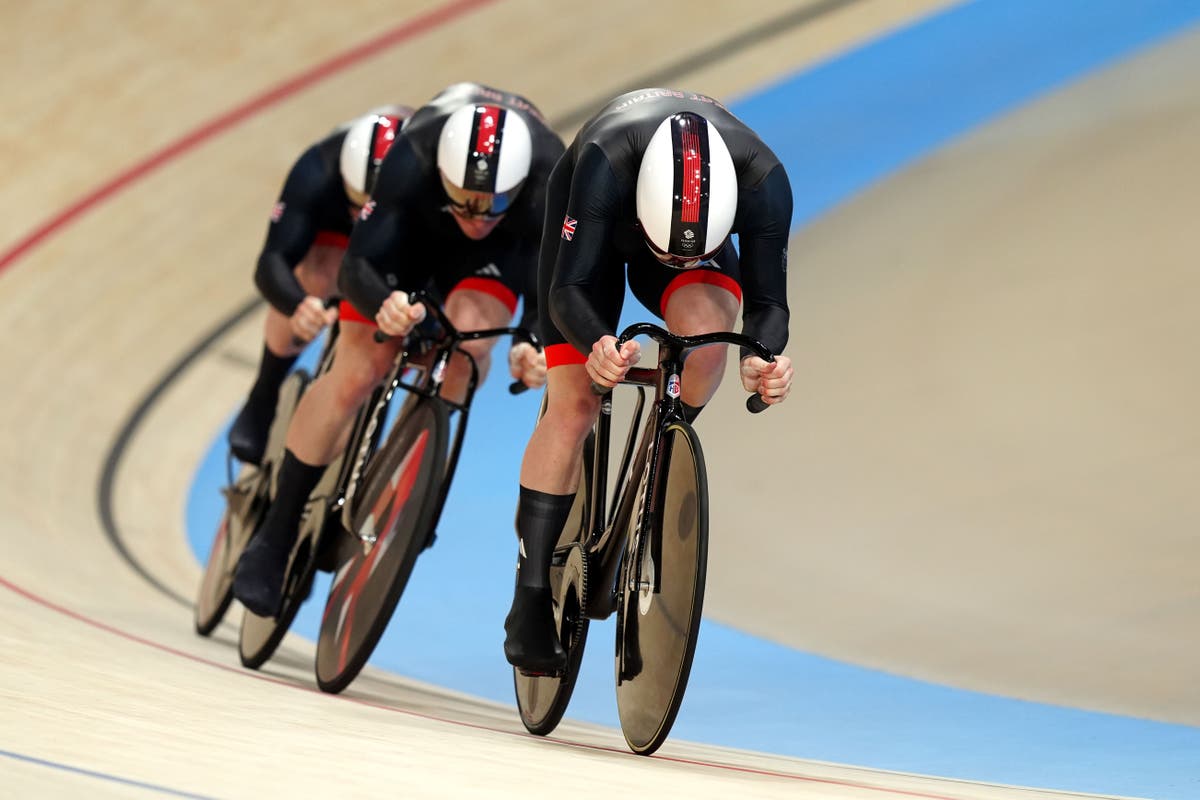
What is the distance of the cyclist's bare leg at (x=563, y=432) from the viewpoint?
2.57 m

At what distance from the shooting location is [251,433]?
4.19 m

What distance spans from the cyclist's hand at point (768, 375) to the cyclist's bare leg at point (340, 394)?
1.24 meters

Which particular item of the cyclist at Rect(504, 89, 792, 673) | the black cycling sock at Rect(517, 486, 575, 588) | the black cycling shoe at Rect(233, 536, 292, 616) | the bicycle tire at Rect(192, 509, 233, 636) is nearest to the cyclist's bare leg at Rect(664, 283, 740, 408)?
the cyclist at Rect(504, 89, 792, 673)

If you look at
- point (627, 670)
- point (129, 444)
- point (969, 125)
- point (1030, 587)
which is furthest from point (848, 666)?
point (969, 125)

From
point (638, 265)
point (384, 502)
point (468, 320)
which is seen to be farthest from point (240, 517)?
point (638, 265)

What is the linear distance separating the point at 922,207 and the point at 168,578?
163 inches

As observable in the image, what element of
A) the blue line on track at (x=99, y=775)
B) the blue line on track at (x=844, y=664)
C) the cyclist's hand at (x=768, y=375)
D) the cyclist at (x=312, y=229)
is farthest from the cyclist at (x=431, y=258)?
the blue line on track at (x=99, y=775)

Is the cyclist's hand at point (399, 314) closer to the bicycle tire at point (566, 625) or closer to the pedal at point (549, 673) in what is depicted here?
the bicycle tire at point (566, 625)

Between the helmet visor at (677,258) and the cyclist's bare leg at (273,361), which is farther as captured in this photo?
the cyclist's bare leg at (273,361)

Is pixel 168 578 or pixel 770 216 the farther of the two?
pixel 168 578

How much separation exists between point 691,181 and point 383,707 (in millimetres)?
1249

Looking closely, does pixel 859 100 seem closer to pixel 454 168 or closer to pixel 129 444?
pixel 129 444

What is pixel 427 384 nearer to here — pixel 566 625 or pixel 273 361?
pixel 566 625

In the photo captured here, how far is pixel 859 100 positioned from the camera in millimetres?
8539
